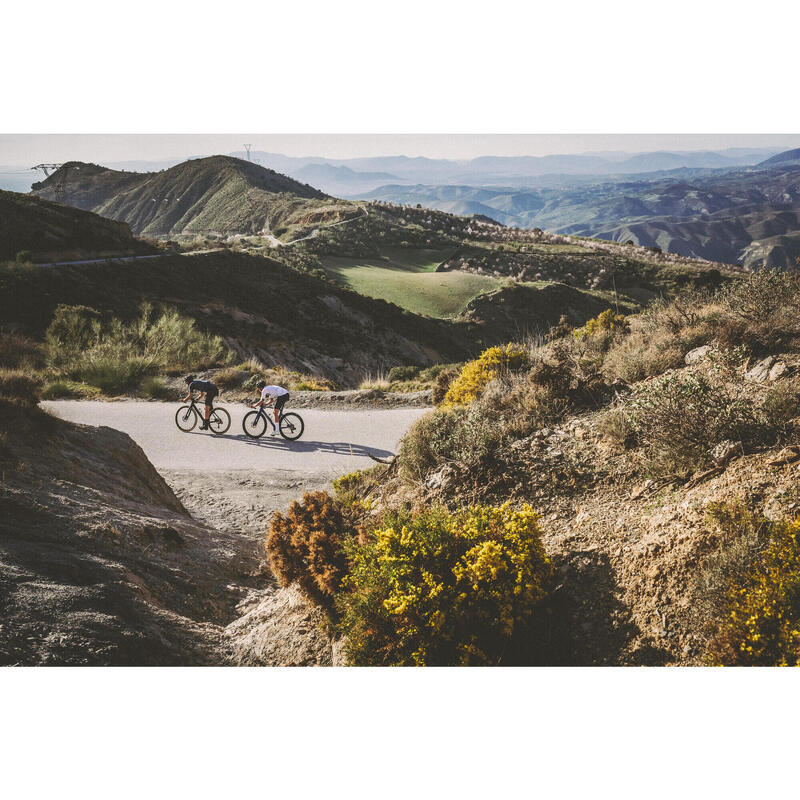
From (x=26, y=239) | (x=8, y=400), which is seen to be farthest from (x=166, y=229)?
(x=8, y=400)

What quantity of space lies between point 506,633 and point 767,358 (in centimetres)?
375

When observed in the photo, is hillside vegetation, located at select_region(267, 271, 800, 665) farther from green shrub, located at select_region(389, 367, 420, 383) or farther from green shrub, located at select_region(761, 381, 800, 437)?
green shrub, located at select_region(389, 367, 420, 383)

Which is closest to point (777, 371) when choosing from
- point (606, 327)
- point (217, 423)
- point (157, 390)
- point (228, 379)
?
point (606, 327)

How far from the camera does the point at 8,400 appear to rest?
20.3 ft

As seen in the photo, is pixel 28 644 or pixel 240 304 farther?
pixel 240 304

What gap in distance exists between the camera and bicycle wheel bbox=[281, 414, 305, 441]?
955 centimetres

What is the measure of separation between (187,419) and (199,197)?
10870cm

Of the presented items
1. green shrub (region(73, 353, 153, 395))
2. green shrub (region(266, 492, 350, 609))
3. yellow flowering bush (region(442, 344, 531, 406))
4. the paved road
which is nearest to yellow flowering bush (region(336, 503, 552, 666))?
green shrub (region(266, 492, 350, 609))

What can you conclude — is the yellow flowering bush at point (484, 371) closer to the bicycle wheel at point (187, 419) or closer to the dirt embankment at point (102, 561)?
the dirt embankment at point (102, 561)

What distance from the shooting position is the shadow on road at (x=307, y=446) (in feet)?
29.4

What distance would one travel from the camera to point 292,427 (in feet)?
31.4

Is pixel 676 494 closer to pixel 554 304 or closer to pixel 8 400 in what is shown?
pixel 8 400

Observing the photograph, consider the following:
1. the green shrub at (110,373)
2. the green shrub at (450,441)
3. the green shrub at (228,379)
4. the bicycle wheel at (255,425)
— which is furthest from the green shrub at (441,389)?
the green shrub at (110,373)

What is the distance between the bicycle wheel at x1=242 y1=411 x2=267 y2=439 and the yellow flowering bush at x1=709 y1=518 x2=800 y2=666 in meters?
8.31
